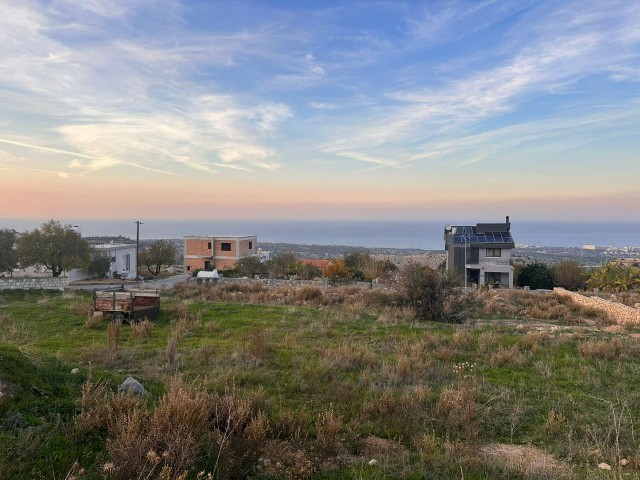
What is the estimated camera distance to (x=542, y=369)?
335 inches

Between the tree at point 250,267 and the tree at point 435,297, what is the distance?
25.7 meters

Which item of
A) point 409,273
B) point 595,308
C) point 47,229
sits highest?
point 47,229

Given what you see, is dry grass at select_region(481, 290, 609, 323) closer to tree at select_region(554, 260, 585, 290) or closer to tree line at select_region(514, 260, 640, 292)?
tree line at select_region(514, 260, 640, 292)

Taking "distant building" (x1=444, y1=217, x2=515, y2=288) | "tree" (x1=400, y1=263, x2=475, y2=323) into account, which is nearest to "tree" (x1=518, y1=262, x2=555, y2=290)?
"distant building" (x1=444, y1=217, x2=515, y2=288)

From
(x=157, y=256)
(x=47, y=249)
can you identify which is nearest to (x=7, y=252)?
(x=47, y=249)

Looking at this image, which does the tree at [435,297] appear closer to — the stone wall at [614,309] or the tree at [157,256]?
the stone wall at [614,309]

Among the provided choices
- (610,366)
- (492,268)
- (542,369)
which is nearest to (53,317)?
(542,369)

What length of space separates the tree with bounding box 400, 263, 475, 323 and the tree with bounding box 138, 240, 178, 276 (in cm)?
4161

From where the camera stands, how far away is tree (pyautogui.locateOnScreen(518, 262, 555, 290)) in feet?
116

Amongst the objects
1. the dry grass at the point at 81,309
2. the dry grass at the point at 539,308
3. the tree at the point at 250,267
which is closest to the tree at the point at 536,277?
the dry grass at the point at 539,308

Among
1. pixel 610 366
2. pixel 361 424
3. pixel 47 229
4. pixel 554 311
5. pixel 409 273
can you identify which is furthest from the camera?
pixel 47 229

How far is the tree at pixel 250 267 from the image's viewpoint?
41.3m

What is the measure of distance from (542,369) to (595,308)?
13654 millimetres

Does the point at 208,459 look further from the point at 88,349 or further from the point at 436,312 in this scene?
the point at 436,312
